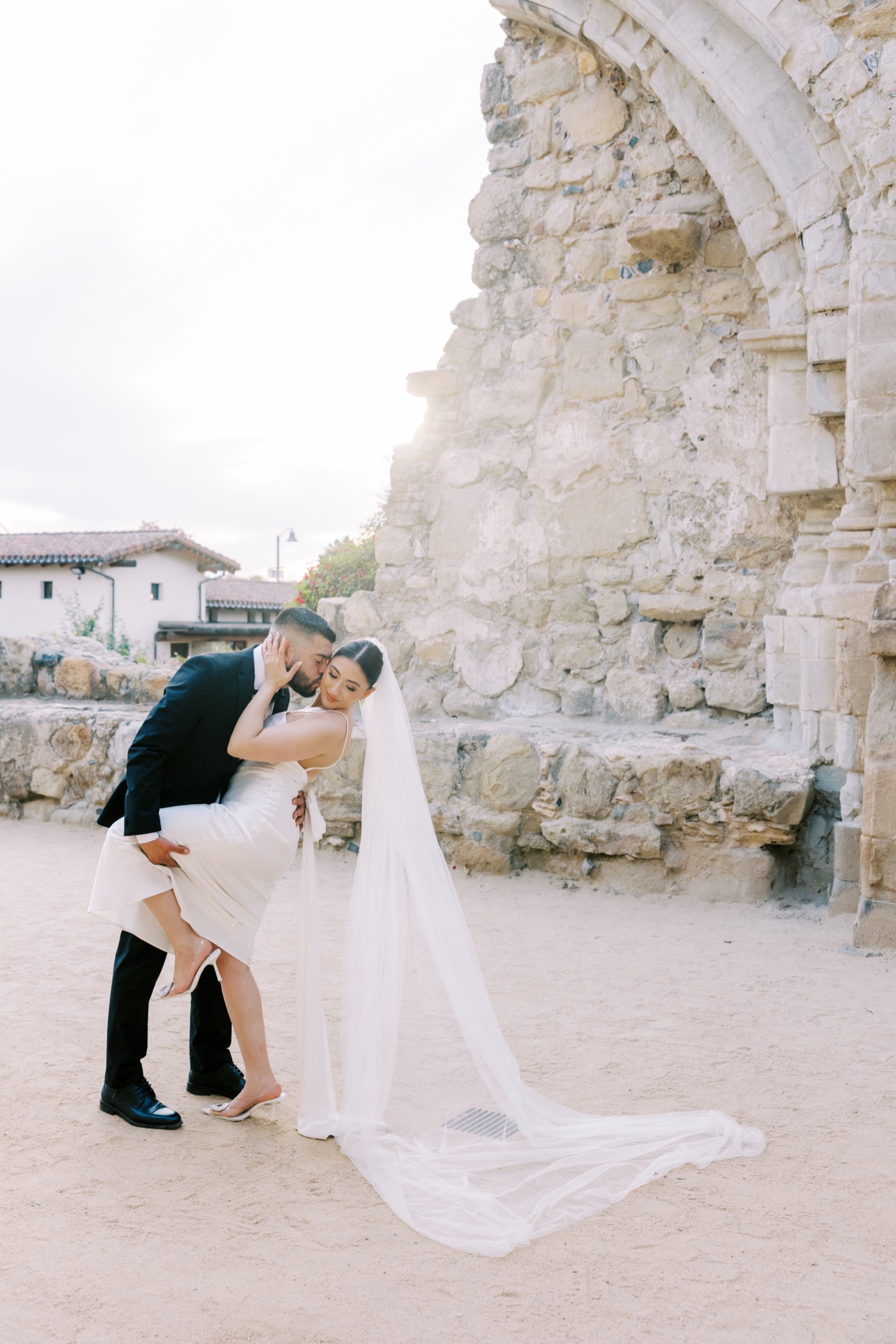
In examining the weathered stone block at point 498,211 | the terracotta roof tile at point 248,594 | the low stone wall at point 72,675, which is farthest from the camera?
the terracotta roof tile at point 248,594

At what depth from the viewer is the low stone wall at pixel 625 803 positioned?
15.0ft

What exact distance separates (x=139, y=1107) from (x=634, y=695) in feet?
12.1

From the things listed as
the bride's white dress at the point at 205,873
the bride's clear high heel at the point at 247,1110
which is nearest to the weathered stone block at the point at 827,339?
the bride's white dress at the point at 205,873

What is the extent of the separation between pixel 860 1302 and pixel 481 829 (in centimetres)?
331

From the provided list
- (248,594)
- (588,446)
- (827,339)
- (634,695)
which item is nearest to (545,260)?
(588,446)

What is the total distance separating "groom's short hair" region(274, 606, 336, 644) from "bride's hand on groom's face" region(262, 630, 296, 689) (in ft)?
0.10

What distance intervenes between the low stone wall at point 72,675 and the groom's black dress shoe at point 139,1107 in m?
4.45

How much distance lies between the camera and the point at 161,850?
257cm

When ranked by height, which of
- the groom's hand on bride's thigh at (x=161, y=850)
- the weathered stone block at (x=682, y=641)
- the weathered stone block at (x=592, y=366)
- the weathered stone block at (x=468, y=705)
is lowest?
the groom's hand on bride's thigh at (x=161, y=850)

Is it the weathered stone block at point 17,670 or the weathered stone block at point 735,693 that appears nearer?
the weathered stone block at point 735,693

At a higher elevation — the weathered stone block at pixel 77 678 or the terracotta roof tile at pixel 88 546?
the terracotta roof tile at pixel 88 546

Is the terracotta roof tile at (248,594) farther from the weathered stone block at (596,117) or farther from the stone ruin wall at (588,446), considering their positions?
the weathered stone block at (596,117)

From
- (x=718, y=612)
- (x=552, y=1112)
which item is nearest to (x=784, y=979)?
(x=552, y=1112)

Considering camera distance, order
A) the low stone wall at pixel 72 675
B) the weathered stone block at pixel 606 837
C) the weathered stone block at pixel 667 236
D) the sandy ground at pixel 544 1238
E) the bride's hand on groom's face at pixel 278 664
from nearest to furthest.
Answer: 1. the sandy ground at pixel 544 1238
2. the bride's hand on groom's face at pixel 278 664
3. the weathered stone block at pixel 606 837
4. the weathered stone block at pixel 667 236
5. the low stone wall at pixel 72 675
